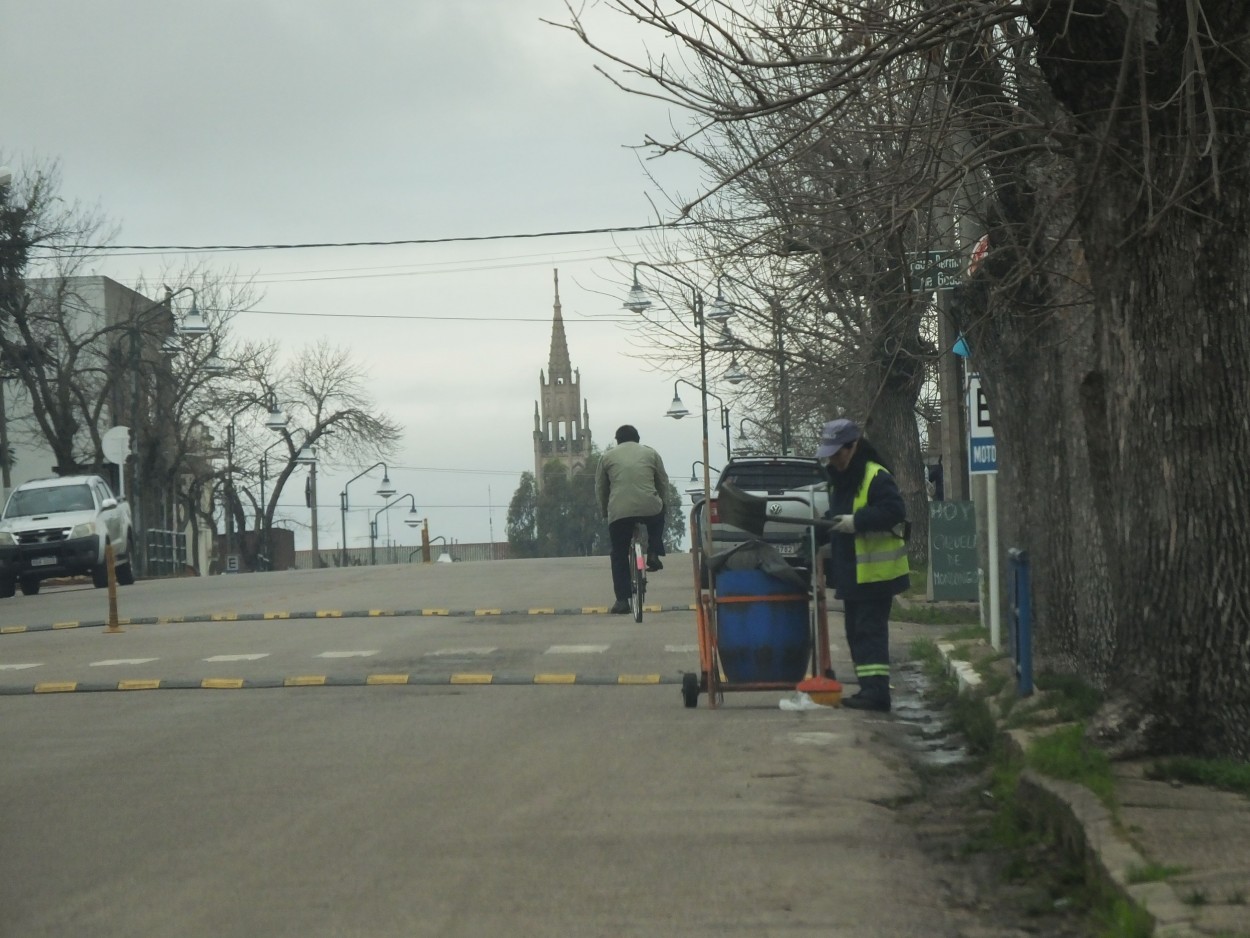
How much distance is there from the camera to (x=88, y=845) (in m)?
7.05

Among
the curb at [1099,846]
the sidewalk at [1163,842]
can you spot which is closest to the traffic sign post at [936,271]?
the curb at [1099,846]

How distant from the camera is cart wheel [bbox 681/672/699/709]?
11133 millimetres

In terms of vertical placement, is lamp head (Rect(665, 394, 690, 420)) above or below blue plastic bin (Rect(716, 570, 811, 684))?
above

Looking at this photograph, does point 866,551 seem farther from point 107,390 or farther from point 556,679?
point 107,390

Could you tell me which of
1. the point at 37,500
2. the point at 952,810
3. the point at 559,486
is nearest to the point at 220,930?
the point at 952,810

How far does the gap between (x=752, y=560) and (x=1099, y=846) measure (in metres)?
5.23

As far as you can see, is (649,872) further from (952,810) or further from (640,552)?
(640,552)

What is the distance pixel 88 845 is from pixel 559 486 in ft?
420

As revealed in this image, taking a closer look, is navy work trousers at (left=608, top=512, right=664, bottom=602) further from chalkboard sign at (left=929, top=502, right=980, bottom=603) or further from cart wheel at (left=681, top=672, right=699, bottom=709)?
cart wheel at (left=681, top=672, right=699, bottom=709)

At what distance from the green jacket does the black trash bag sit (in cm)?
755

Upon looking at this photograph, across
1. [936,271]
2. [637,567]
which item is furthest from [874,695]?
[637,567]

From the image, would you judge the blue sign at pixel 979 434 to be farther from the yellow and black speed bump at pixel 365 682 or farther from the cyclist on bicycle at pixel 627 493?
the cyclist on bicycle at pixel 627 493

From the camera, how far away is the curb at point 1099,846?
4.90m

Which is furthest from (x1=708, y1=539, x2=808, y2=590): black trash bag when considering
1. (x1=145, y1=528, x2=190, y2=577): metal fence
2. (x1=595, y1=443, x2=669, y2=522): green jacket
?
(x1=145, y1=528, x2=190, y2=577): metal fence
